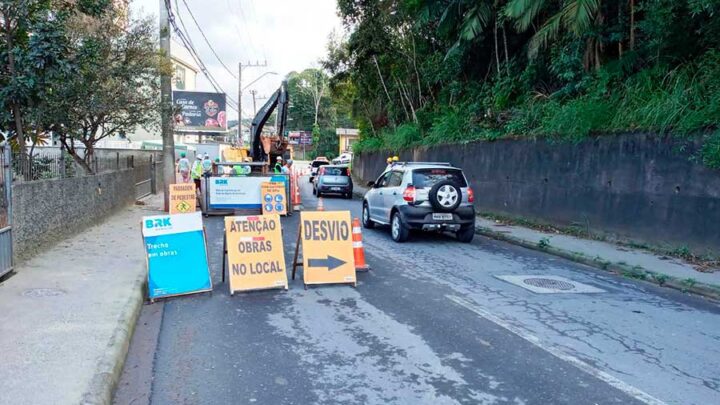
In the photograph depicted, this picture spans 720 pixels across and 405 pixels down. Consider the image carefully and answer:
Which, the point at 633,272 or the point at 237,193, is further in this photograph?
the point at 237,193

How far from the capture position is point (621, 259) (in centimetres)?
1023

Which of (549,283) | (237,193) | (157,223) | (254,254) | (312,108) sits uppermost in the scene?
(312,108)

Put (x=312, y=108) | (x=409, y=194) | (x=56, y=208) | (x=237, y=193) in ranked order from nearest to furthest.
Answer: (x=56, y=208) → (x=409, y=194) → (x=237, y=193) → (x=312, y=108)

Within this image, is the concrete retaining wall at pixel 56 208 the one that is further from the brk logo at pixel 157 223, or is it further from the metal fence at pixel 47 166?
the brk logo at pixel 157 223

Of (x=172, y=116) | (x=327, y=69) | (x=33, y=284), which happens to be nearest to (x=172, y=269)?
(x=33, y=284)

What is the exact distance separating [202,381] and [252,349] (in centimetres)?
83

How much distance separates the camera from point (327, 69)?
105 ft

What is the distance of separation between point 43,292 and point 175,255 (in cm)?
160

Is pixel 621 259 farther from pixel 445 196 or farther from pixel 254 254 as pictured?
pixel 254 254

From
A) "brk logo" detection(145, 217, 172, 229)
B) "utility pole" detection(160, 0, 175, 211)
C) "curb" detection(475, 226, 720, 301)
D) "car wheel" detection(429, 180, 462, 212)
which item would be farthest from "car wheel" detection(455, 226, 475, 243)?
"utility pole" detection(160, 0, 175, 211)

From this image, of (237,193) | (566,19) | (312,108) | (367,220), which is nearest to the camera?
(566,19)

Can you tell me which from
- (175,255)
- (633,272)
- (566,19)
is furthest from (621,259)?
(175,255)

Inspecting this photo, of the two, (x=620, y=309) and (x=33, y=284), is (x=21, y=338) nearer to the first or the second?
(x=33, y=284)

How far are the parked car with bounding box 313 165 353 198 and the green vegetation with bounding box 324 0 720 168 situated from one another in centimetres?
323
